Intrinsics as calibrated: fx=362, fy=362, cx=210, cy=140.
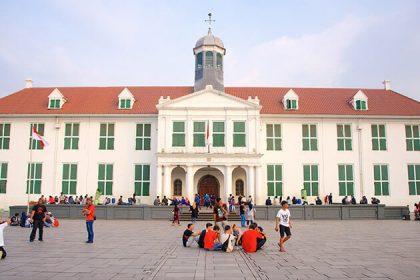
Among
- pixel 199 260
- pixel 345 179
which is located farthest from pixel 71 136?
pixel 199 260

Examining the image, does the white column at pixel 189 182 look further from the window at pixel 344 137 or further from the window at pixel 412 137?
the window at pixel 412 137

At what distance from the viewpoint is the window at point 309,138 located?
108 ft

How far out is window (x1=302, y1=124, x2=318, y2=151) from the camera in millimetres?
32938

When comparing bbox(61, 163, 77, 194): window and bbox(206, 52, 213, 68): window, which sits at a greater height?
bbox(206, 52, 213, 68): window

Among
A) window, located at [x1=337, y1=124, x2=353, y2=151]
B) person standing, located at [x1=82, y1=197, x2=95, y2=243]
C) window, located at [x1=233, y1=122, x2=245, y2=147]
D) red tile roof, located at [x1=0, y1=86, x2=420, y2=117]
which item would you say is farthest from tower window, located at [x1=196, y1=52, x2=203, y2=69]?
person standing, located at [x1=82, y1=197, x2=95, y2=243]

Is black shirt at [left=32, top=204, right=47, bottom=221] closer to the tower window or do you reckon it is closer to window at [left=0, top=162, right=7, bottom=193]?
window at [left=0, top=162, right=7, bottom=193]

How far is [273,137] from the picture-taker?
3297 centimetres

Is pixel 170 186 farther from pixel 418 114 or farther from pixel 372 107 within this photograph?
pixel 418 114

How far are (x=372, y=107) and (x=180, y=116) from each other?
718 inches

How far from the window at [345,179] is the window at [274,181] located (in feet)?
17.4

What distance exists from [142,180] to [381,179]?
70.2ft

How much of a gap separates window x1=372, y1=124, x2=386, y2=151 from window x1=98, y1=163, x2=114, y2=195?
2392 cm

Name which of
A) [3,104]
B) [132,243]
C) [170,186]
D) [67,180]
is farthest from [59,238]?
[3,104]

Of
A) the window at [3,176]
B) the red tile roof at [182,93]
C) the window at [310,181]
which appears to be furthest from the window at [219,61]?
the window at [3,176]
